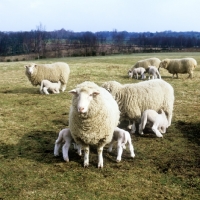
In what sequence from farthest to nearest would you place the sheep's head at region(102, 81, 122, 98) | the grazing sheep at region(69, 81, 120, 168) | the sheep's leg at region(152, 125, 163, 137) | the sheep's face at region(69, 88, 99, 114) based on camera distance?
1. the sheep's head at region(102, 81, 122, 98)
2. the sheep's leg at region(152, 125, 163, 137)
3. the grazing sheep at region(69, 81, 120, 168)
4. the sheep's face at region(69, 88, 99, 114)

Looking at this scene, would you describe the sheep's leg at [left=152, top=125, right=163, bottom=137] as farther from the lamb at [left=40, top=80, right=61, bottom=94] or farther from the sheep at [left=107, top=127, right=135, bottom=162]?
the lamb at [left=40, top=80, right=61, bottom=94]

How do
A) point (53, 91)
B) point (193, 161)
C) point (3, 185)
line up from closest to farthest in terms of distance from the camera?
1. point (3, 185)
2. point (193, 161)
3. point (53, 91)

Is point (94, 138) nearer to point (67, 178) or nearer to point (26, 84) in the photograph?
point (67, 178)

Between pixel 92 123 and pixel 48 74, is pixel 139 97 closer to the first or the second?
pixel 92 123

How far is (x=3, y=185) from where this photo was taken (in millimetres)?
6070

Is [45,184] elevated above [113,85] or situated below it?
below

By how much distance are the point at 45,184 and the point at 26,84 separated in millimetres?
13818

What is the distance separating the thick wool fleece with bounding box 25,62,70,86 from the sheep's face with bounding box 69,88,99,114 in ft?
32.2

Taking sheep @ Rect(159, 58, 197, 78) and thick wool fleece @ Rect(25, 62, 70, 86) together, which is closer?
thick wool fleece @ Rect(25, 62, 70, 86)

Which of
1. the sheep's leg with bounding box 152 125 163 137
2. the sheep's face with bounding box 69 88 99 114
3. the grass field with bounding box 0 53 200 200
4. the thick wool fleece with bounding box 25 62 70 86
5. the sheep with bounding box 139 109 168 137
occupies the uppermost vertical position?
the sheep's face with bounding box 69 88 99 114

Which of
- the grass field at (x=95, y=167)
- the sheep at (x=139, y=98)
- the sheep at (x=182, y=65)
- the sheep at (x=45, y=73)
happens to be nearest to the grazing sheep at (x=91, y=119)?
the grass field at (x=95, y=167)

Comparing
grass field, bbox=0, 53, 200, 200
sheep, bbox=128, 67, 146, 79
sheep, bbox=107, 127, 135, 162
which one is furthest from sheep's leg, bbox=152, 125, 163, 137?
sheep, bbox=128, 67, 146, 79

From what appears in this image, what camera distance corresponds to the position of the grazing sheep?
21.4 feet

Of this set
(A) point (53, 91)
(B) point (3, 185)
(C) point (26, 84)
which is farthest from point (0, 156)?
Answer: (C) point (26, 84)
